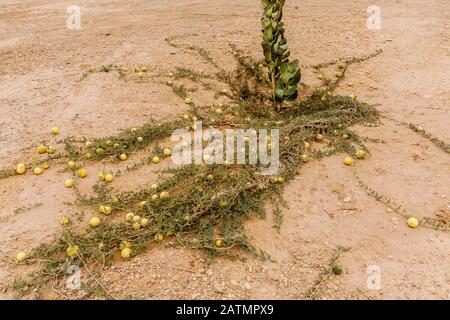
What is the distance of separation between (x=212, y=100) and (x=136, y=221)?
A: 3.02 metres

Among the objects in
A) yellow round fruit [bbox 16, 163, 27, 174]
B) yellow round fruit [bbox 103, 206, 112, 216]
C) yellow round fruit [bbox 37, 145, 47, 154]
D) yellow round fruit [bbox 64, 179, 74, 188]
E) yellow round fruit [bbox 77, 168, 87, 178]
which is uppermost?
yellow round fruit [bbox 37, 145, 47, 154]

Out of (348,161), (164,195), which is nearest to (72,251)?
(164,195)

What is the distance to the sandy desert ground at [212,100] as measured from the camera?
321 centimetres

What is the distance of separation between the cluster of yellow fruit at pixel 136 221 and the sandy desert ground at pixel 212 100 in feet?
0.90

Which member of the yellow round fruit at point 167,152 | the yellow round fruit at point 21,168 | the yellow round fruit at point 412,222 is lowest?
the yellow round fruit at point 412,222

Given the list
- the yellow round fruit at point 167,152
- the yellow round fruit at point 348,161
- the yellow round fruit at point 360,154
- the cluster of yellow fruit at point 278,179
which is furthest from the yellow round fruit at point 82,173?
the yellow round fruit at point 360,154

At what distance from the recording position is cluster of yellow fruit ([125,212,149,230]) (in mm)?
3585

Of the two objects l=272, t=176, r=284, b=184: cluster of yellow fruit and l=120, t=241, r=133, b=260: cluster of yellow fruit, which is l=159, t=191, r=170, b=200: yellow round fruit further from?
l=272, t=176, r=284, b=184: cluster of yellow fruit

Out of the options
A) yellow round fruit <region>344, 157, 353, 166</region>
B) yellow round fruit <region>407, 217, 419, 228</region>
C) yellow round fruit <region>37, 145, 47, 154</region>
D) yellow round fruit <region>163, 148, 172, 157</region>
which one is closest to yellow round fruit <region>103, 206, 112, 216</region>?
yellow round fruit <region>163, 148, 172, 157</region>

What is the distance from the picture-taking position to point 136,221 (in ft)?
12.0

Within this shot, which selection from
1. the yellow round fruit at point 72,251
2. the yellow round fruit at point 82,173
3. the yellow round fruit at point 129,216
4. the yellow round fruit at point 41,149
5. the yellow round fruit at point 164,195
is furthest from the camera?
the yellow round fruit at point 41,149

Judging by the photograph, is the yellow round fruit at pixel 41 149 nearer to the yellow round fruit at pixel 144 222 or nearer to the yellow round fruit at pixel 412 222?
the yellow round fruit at pixel 144 222

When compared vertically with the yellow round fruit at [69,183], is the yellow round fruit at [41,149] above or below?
above

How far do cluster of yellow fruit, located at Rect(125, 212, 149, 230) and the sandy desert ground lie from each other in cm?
27
